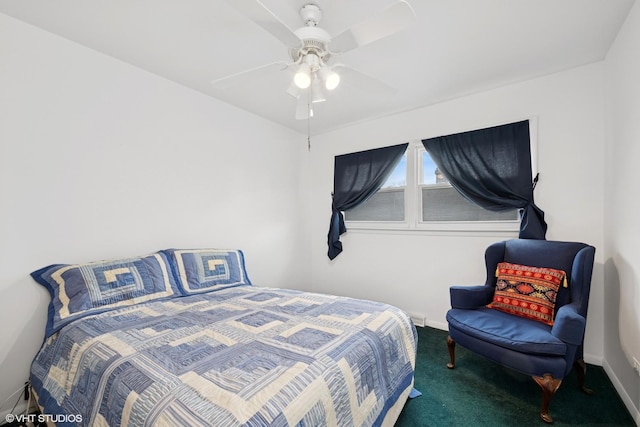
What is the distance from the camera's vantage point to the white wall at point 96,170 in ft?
5.77

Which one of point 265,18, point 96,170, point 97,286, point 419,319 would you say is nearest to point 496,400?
point 419,319

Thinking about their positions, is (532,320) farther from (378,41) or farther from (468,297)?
(378,41)

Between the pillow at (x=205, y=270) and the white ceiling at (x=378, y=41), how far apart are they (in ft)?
4.83

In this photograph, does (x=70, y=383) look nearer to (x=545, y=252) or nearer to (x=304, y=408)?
(x=304, y=408)

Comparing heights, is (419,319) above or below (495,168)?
below

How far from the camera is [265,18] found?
50.7 inches

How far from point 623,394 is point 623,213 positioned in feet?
3.90

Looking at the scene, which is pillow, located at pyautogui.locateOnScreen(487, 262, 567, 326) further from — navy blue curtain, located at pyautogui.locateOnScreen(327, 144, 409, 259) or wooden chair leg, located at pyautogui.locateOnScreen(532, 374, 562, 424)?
navy blue curtain, located at pyautogui.locateOnScreen(327, 144, 409, 259)

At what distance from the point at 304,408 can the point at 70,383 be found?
4.07 feet

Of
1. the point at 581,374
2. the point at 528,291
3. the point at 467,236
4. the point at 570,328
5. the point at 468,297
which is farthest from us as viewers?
the point at 467,236

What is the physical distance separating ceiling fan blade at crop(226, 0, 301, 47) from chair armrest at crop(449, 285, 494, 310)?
2.15 metres

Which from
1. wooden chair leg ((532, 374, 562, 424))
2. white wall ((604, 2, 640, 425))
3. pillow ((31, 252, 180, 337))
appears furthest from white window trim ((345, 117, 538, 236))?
pillow ((31, 252, 180, 337))

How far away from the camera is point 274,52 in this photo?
2072 millimetres

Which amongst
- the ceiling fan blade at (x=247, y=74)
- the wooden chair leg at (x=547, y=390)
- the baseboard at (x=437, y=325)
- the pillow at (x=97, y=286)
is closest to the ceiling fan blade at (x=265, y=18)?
the ceiling fan blade at (x=247, y=74)
